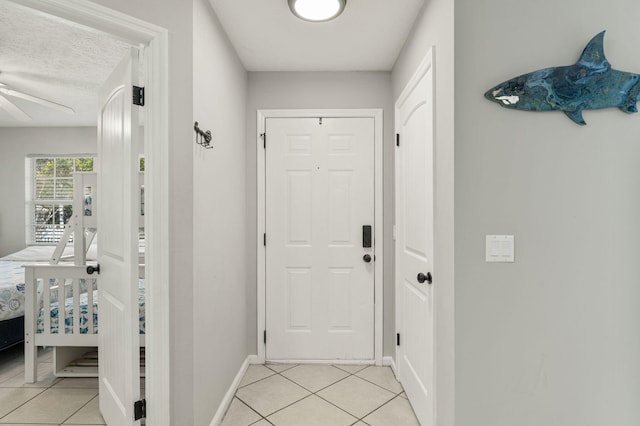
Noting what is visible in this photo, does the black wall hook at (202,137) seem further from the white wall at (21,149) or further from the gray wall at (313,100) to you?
the white wall at (21,149)

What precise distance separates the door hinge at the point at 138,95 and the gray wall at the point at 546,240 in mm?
1503

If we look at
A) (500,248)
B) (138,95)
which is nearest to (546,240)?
(500,248)

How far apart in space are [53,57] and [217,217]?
2.03 metres

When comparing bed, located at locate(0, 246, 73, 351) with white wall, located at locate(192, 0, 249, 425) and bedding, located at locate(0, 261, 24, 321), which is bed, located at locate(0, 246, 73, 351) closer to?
bedding, located at locate(0, 261, 24, 321)

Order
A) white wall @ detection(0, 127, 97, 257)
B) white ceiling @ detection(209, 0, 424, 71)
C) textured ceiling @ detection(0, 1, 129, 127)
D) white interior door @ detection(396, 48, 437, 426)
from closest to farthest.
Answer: white interior door @ detection(396, 48, 437, 426) < white ceiling @ detection(209, 0, 424, 71) < textured ceiling @ detection(0, 1, 129, 127) < white wall @ detection(0, 127, 97, 257)

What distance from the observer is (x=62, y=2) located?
4.07 feet

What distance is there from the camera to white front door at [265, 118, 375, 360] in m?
2.80

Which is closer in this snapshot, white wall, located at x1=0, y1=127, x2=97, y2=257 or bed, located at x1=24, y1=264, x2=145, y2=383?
bed, located at x1=24, y1=264, x2=145, y2=383

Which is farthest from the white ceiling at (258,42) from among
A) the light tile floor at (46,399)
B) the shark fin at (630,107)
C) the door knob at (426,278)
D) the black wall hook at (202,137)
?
the light tile floor at (46,399)

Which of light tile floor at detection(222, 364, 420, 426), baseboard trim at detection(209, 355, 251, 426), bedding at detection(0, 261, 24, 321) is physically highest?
bedding at detection(0, 261, 24, 321)

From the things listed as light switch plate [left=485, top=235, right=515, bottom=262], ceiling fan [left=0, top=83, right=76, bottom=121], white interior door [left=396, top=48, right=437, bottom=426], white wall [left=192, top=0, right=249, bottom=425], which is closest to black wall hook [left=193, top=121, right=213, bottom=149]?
white wall [left=192, top=0, right=249, bottom=425]

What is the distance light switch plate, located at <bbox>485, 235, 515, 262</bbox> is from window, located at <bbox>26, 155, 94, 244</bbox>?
17.4 ft

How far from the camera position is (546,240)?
142 cm

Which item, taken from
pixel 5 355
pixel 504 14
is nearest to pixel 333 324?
pixel 504 14
